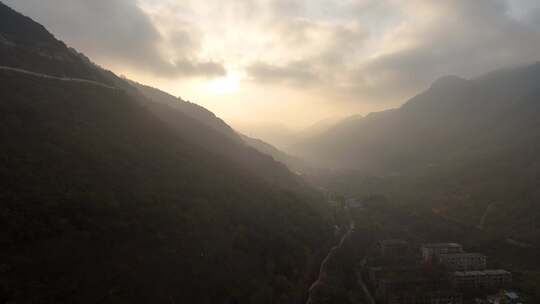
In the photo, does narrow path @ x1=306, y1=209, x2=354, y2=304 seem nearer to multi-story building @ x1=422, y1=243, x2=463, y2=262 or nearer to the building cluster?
the building cluster

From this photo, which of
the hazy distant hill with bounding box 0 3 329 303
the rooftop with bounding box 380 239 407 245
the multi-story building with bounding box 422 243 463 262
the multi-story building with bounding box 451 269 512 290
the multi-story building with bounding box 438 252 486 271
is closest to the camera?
the hazy distant hill with bounding box 0 3 329 303

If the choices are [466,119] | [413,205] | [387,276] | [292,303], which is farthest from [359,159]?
[292,303]

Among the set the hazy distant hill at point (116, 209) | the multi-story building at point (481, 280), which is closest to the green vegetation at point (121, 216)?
the hazy distant hill at point (116, 209)

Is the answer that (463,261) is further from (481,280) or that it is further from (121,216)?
(121,216)

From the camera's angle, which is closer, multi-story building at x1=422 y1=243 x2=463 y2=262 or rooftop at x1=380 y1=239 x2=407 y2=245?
multi-story building at x1=422 y1=243 x2=463 y2=262

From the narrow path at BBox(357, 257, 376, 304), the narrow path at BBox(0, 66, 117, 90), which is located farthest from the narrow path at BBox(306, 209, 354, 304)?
the narrow path at BBox(0, 66, 117, 90)

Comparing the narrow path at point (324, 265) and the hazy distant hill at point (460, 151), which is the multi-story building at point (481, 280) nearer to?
the narrow path at point (324, 265)
